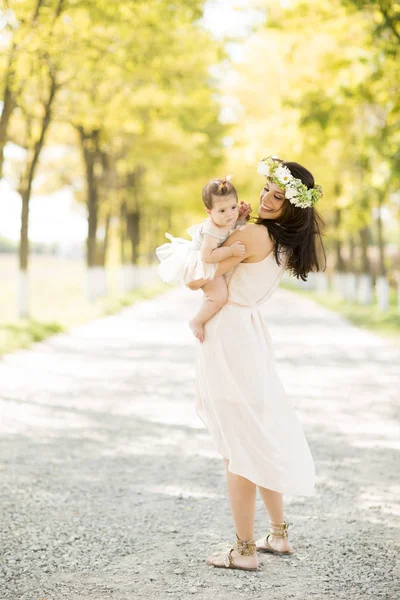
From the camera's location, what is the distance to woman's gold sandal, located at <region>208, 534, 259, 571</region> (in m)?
4.11

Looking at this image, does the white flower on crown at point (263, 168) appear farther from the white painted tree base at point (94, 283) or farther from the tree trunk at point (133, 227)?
the tree trunk at point (133, 227)

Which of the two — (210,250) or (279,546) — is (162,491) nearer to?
(279,546)

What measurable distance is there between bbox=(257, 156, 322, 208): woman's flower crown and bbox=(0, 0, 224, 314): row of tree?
9.61 metres

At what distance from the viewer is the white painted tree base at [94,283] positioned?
82.8 feet

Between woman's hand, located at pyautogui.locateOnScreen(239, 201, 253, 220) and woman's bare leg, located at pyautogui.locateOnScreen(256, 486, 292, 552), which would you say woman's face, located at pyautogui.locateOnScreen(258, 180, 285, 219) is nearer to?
woman's hand, located at pyautogui.locateOnScreen(239, 201, 253, 220)

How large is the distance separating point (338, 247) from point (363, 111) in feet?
47.3

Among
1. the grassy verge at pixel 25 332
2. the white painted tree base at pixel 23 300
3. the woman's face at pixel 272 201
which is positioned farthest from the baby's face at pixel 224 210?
the white painted tree base at pixel 23 300

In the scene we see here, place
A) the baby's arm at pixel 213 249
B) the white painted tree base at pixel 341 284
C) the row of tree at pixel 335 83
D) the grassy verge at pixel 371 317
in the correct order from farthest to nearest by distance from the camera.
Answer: the white painted tree base at pixel 341 284
the grassy verge at pixel 371 317
the row of tree at pixel 335 83
the baby's arm at pixel 213 249

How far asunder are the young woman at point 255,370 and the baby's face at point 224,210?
107mm

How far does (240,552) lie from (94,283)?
21.8 meters

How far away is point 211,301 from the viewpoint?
163 inches

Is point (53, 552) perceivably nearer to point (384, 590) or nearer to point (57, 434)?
point (384, 590)

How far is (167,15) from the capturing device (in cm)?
1449

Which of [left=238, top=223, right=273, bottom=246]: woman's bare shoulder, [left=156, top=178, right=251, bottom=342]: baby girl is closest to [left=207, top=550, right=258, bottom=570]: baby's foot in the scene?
[left=156, top=178, right=251, bottom=342]: baby girl
